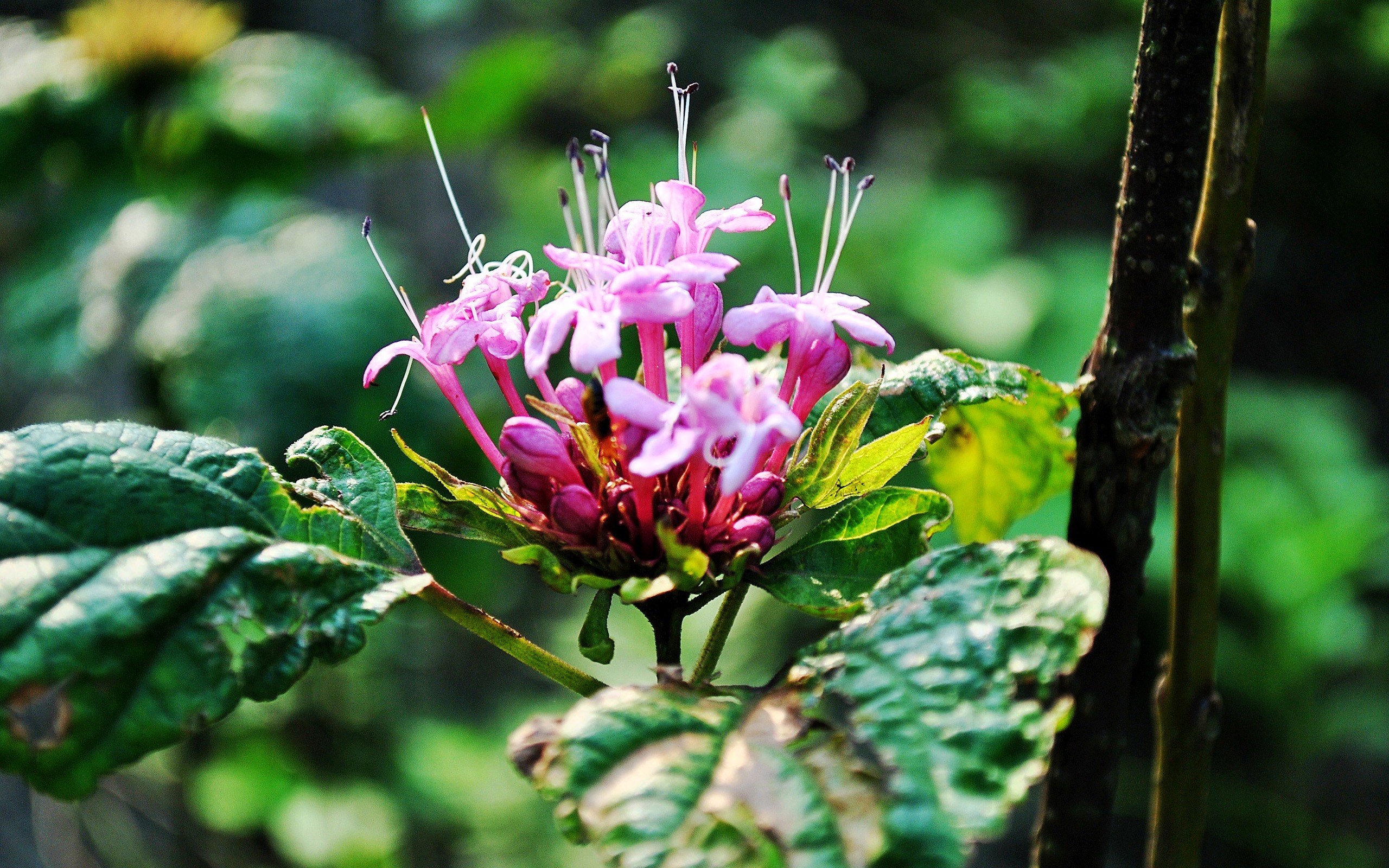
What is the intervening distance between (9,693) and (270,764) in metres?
2.45

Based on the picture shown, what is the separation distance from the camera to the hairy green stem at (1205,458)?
24.2 inches

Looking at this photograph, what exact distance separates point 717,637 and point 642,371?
0.19 metres

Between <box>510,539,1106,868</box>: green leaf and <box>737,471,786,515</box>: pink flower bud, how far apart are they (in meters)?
0.11

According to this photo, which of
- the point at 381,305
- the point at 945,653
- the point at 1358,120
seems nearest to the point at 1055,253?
the point at 1358,120

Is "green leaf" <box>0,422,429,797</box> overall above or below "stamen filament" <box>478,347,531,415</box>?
below

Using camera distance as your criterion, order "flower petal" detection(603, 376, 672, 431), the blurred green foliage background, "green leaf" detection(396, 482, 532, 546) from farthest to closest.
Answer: the blurred green foliage background
"green leaf" detection(396, 482, 532, 546)
"flower petal" detection(603, 376, 672, 431)

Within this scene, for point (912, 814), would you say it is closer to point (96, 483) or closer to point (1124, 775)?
point (96, 483)

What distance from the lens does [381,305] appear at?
2.03 metres

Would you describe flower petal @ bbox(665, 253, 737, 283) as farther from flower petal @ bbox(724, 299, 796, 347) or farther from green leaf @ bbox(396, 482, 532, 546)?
green leaf @ bbox(396, 482, 532, 546)

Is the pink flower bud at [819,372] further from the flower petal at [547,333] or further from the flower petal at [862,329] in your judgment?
the flower petal at [547,333]

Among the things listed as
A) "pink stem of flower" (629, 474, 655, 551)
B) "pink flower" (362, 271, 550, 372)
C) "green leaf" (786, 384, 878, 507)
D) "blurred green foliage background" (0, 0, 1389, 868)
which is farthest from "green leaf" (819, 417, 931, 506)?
"blurred green foliage background" (0, 0, 1389, 868)

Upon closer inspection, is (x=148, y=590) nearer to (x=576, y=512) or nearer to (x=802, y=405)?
(x=576, y=512)

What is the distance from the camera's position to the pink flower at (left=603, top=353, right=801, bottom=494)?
50cm

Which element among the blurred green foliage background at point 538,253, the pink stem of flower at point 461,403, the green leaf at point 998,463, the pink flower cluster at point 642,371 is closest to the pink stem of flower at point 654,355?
the pink flower cluster at point 642,371
